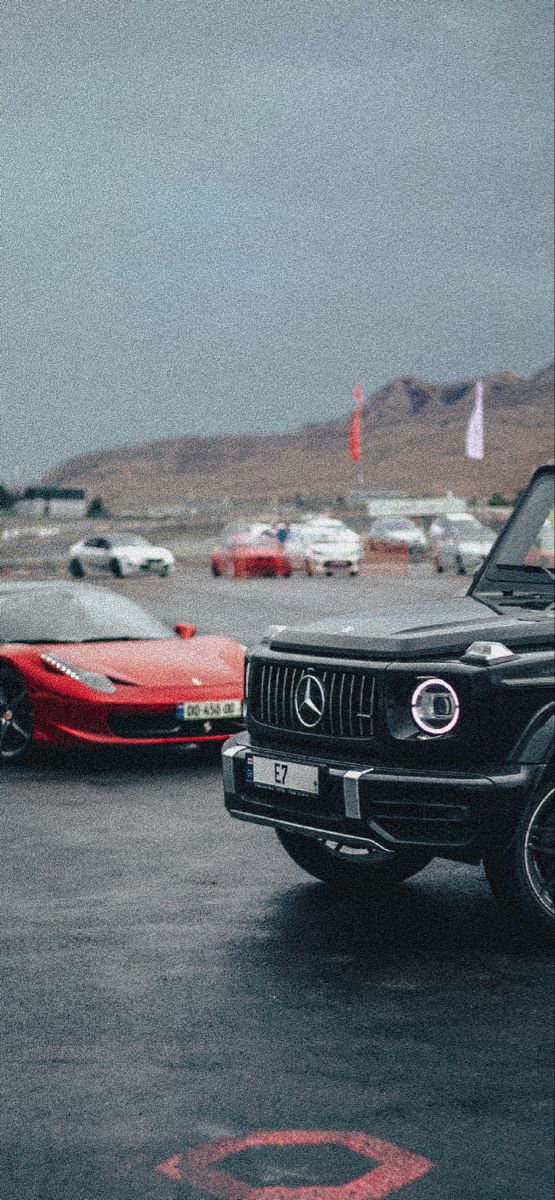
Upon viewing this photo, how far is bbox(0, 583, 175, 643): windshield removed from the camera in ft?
35.9

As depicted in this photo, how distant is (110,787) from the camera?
9.35m

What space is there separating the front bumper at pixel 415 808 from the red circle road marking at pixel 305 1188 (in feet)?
5.61

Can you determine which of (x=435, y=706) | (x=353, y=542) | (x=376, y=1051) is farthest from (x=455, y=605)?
(x=353, y=542)

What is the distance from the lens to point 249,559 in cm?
4100

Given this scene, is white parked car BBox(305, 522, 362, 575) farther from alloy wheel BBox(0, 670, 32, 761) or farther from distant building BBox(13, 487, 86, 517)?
distant building BBox(13, 487, 86, 517)

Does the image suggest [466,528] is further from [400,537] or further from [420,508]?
[420,508]

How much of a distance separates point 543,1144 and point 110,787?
5.94 m

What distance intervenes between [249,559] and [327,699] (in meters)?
35.3

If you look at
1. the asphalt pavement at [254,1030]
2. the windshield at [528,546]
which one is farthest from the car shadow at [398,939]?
the windshield at [528,546]

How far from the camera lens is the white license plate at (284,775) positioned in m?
5.66

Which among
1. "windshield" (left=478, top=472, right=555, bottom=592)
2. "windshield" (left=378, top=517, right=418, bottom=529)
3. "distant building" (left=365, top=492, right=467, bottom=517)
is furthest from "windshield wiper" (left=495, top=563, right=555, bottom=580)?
"distant building" (left=365, top=492, right=467, bottom=517)

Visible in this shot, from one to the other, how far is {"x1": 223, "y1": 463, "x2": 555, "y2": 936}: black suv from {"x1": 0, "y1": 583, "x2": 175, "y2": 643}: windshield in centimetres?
516

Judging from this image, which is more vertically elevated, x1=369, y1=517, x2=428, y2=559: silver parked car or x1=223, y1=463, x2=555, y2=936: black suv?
x1=223, y1=463, x2=555, y2=936: black suv

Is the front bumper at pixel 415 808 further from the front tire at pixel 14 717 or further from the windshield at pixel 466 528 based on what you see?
the windshield at pixel 466 528
